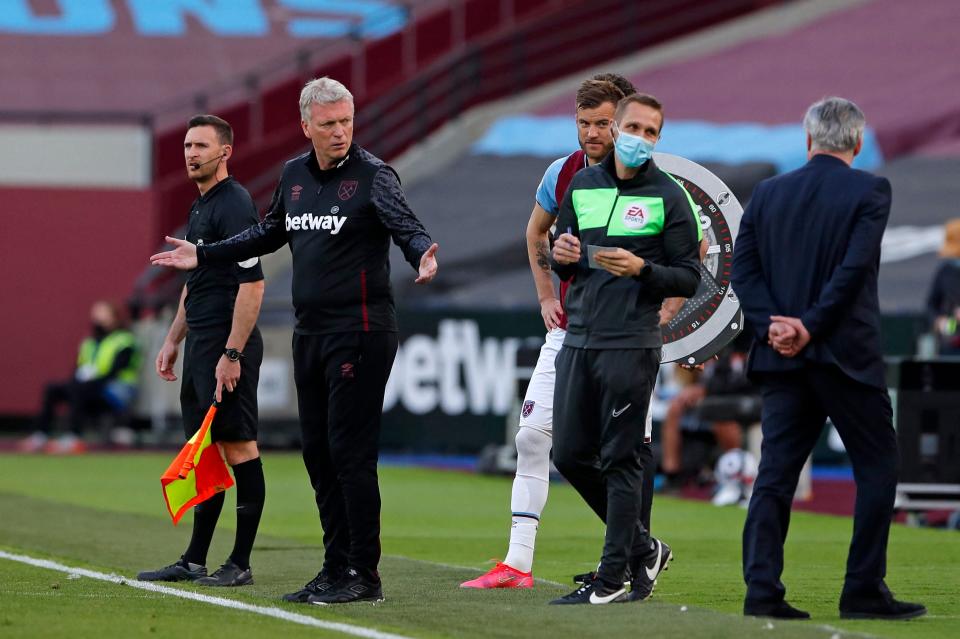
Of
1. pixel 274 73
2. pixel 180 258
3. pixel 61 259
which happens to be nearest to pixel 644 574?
pixel 180 258

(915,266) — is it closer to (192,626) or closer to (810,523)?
(810,523)

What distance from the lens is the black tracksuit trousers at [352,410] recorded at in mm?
7605

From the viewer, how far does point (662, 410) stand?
53.6 feet

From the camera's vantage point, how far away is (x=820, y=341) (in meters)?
7.04

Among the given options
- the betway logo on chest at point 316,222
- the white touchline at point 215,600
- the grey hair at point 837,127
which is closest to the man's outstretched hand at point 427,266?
the betway logo on chest at point 316,222

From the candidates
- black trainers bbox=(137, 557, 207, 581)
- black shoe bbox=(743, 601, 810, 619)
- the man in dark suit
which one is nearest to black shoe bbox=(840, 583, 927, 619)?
the man in dark suit

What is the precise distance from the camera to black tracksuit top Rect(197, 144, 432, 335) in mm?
7605

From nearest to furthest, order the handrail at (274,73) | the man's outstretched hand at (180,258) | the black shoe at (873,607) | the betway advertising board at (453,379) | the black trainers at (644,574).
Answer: the black shoe at (873,607) → the black trainers at (644,574) → the man's outstretched hand at (180,258) → the betway advertising board at (453,379) → the handrail at (274,73)

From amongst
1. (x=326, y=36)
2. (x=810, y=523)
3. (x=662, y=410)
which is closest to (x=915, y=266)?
(x=662, y=410)

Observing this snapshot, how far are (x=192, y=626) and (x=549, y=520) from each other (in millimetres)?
6066

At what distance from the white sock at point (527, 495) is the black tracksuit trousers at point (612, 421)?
0.76 meters

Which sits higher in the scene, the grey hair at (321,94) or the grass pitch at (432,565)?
the grey hair at (321,94)

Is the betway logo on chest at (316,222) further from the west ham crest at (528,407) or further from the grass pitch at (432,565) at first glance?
the grass pitch at (432,565)

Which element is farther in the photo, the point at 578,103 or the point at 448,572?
the point at 448,572
